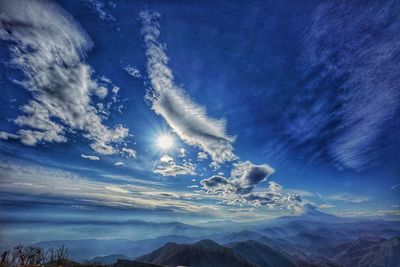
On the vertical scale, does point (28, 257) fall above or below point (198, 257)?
above

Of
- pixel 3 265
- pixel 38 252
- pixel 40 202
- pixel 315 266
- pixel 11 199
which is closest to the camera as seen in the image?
pixel 3 265

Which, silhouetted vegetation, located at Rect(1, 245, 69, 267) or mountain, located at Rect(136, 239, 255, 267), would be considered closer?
silhouetted vegetation, located at Rect(1, 245, 69, 267)

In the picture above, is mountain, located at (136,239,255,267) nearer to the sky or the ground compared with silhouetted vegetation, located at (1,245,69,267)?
nearer to the ground

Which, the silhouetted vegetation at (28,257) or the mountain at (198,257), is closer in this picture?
the silhouetted vegetation at (28,257)

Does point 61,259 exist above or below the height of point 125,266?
below

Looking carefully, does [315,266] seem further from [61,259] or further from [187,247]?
[61,259]

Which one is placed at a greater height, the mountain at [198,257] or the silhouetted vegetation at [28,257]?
the silhouetted vegetation at [28,257]

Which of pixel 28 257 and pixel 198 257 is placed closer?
pixel 28 257

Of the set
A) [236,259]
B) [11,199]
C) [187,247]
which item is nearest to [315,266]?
[236,259]
